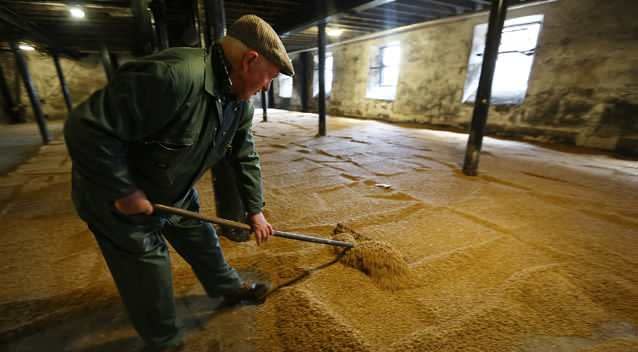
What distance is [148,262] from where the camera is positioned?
3.31 ft

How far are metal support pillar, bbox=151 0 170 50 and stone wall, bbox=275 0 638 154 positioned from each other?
680 cm

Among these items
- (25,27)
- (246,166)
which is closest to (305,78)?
(25,27)

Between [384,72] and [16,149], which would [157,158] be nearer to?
[16,149]

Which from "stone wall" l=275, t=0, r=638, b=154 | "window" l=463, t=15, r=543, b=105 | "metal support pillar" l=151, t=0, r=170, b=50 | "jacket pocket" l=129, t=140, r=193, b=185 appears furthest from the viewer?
"window" l=463, t=15, r=543, b=105

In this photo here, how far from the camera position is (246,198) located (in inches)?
53.5

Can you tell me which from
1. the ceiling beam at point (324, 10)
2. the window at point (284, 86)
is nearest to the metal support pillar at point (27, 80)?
the ceiling beam at point (324, 10)

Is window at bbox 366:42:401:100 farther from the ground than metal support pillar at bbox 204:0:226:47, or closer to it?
farther from the ground

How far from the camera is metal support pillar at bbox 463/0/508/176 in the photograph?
9.55ft

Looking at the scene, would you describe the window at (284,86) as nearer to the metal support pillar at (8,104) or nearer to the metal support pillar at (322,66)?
the metal support pillar at (322,66)

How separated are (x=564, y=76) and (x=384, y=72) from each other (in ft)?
18.0

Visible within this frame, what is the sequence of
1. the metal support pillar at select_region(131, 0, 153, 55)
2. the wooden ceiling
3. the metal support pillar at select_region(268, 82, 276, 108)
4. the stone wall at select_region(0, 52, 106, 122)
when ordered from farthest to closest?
the metal support pillar at select_region(268, 82, 276, 108)
the stone wall at select_region(0, 52, 106, 122)
the wooden ceiling
the metal support pillar at select_region(131, 0, 153, 55)

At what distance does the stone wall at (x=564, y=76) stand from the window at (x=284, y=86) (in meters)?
8.73

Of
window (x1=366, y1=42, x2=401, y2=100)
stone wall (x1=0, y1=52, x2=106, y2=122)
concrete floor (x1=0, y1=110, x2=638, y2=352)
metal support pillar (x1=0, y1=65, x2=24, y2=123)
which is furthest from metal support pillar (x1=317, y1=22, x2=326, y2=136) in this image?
metal support pillar (x1=0, y1=65, x2=24, y2=123)

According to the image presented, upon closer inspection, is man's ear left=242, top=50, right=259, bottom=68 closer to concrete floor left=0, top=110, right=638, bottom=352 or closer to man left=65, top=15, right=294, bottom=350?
man left=65, top=15, right=294, bottom=350
